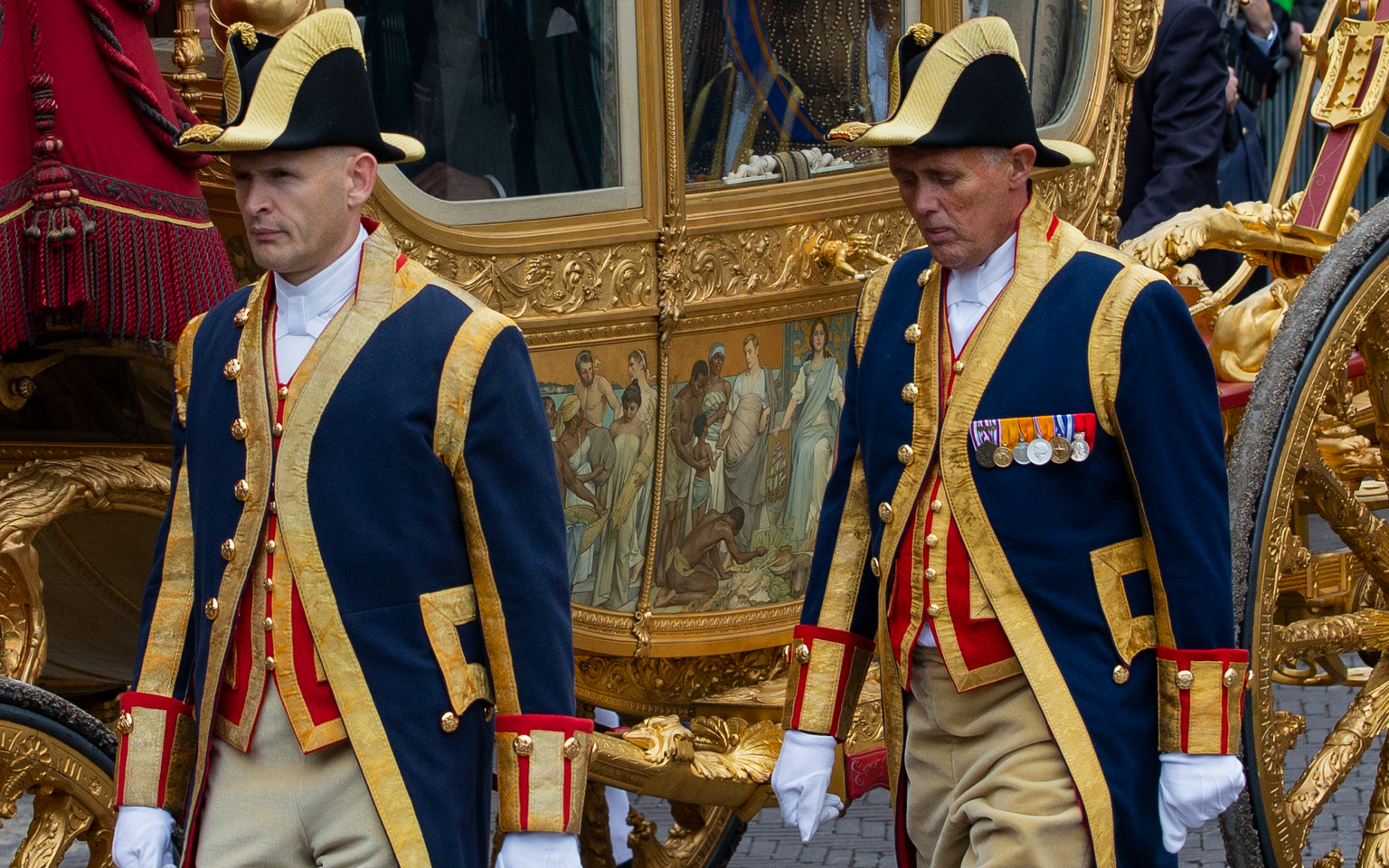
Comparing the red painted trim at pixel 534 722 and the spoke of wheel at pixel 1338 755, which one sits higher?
the red painted trim at pixel 534 722

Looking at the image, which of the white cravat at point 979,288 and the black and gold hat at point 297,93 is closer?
the black and gold hat at point 297,93

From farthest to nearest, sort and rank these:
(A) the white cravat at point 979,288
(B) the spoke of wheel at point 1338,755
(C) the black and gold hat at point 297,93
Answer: (B) the spoke of wheel at point 1338,755 < (A) the white cravat at point 979,288 < (C) the black and gold hat at point 297,93

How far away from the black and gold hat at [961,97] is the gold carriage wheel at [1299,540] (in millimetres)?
959

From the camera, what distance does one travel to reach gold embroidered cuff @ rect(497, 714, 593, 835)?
7.47ft

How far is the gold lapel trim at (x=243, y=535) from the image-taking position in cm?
231

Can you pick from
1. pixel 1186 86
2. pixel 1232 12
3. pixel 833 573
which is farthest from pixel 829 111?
pixel 1232 12

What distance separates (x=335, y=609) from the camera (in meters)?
2.28

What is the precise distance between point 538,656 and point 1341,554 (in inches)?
89.8

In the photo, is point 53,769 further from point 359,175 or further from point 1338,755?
point 1338,755

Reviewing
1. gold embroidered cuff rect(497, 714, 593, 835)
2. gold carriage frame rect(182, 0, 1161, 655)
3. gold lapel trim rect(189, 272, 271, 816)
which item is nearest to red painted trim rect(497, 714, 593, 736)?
gold embroidered cuff rect(497, 714, 593, 835)

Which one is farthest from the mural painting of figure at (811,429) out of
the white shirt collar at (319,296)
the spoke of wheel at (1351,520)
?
the white shirt collar at (319,296)

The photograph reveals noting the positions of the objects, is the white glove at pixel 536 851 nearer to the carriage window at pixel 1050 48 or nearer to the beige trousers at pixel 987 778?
the beige trousers at pixel 987 778

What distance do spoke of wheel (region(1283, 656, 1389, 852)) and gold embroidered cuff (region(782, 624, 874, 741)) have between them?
1.04 m

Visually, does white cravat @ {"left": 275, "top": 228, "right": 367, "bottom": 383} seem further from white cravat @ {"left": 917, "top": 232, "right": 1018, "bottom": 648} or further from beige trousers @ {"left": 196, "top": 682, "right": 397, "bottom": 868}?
white cravat @ {"left": 917, "top": 232, "right": 1018, "bottom": 648}
